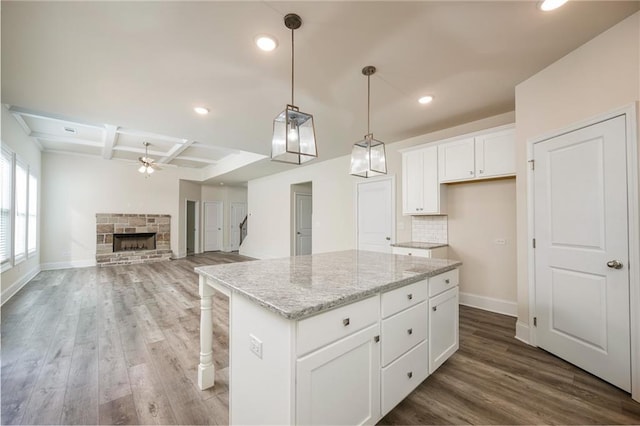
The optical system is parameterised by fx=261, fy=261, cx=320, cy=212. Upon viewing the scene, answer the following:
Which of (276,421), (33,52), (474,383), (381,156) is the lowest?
(474,383)

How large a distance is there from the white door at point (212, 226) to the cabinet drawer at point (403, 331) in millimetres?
9470

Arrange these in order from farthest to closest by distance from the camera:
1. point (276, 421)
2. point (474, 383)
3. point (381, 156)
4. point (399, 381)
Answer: point (381, 156) → point (474, 383) → point (399, 381) → point (276, 421)

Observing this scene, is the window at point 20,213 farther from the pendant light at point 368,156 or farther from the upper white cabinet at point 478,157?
the upper white cabinet at point 478,157

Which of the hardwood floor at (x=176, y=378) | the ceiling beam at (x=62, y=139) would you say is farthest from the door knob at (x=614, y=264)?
the ceiling beam at (x=62, y=139)

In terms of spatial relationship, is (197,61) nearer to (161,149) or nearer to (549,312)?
(549,312)

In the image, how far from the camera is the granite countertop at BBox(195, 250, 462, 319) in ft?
4.12

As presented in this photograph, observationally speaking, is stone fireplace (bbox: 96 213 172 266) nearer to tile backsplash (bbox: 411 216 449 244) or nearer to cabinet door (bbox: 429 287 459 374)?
tile backsplash (bbox: 411 216 449 244)

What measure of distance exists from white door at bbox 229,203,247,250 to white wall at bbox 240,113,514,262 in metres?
1.40

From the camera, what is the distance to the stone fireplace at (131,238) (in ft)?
24.2

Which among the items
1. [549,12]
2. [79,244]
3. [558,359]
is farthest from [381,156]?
[79,244]

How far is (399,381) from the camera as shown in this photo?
174cm

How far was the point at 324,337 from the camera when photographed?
4.12 feet

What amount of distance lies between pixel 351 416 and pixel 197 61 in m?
2.93

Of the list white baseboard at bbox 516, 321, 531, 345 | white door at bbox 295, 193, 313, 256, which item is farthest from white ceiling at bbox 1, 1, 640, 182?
white door at bbox 295, 193, 313, 256
